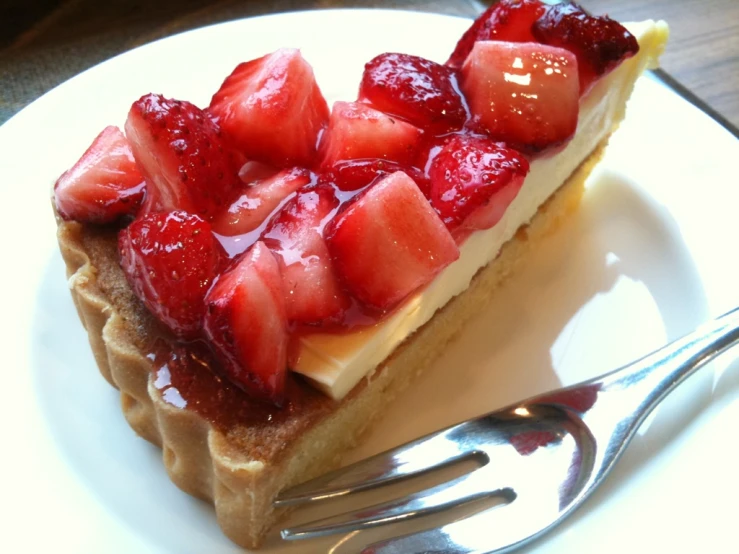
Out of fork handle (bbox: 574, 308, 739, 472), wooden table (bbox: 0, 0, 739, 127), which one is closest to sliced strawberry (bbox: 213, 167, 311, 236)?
fork handle (bbox: 574, 308, 739, 472)

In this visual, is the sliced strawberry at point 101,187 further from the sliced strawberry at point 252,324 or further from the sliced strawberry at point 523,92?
the sliced strawberry at point 523,92

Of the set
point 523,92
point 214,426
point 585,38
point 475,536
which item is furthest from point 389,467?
point 585,38

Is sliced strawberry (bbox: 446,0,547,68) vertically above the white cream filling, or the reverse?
sliced strawberry (bbox: 446,0,547,68)

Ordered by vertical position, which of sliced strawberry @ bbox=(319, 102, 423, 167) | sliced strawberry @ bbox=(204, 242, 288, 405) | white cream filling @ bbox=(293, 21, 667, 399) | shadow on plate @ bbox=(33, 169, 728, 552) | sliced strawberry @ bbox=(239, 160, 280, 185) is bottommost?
shadow on plate @ bbox=(33, 169, 728, 552)

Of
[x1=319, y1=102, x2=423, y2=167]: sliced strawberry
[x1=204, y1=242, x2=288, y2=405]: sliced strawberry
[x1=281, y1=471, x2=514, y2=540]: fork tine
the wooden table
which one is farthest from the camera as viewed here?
the wooden table

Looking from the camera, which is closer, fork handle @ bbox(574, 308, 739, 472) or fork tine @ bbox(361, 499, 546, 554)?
fork tine @ bbox(361, 499, 546, 554)

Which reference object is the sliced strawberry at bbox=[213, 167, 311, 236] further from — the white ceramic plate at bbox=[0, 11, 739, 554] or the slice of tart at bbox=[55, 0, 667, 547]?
the white ceramic plate at bbox=[0, 11, 739, 554]

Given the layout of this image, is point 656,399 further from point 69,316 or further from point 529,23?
point 69,316

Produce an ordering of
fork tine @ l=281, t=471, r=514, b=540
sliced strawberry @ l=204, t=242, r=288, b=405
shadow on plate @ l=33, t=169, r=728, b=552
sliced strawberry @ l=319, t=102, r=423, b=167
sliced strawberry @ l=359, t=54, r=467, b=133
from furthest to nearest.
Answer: sliced strawberry @ l=359, t=54, r=467, b=133 < sliced strawberry @ l=319, t=102, r=423, b=167 < shadow on plate @ l=33, t=169, r=728, b=552 < fork tine @ l=281, t=471, r=514, b=540 < sliced strawberry @ l=204, t=242, r=288, b=405
